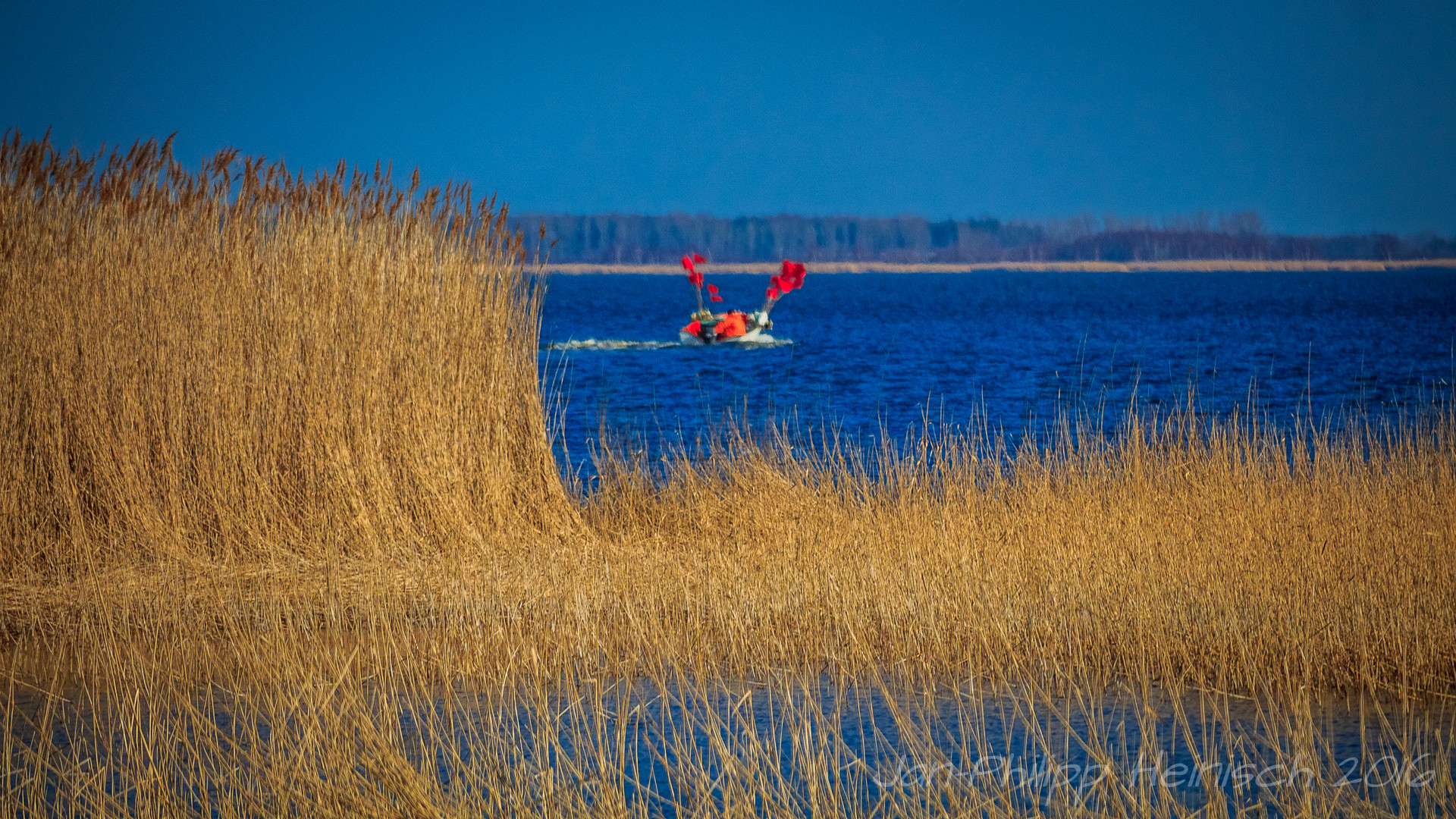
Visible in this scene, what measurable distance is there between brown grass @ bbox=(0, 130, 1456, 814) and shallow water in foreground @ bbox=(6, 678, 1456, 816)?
0.18 ft

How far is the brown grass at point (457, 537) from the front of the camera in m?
4.30

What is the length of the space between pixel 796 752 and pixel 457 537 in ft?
11.2

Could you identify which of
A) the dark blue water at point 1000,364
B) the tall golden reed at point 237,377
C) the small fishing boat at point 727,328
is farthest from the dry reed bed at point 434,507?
the small fishing boat at point 727,328

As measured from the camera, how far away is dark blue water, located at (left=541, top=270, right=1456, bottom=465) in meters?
17.7

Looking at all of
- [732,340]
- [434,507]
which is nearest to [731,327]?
[732,340]

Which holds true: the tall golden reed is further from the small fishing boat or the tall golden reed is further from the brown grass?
the small fishing boat

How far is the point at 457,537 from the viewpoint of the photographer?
6.33 m

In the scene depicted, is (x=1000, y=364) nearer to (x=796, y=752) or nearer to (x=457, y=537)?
(x=457, y=537)

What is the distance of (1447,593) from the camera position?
4938 mm

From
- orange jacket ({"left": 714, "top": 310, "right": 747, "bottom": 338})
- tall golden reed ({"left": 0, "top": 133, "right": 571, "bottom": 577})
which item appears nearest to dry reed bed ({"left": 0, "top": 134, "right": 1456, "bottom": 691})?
tall golden reed ({"left": 0, "top": 133, "right": 571, "bottom": 577})

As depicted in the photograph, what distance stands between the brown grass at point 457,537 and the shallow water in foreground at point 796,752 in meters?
0.06

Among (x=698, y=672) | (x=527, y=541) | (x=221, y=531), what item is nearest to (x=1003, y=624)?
(x=698, y=672)

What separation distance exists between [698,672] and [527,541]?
2619mm

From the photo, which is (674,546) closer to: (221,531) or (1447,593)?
(221,531)
